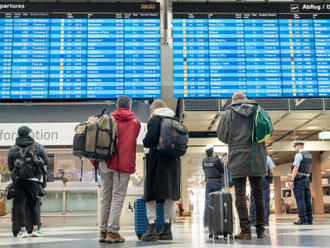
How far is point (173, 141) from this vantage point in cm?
455

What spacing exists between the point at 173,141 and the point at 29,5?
624 centimetres

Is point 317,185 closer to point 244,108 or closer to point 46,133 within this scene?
point 46,133

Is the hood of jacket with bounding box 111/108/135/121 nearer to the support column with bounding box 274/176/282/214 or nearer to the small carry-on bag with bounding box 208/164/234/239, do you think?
the small carry-on bag with bounding box 208/164/234/239

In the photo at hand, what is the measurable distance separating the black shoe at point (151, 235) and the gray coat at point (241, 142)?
1.05 meters

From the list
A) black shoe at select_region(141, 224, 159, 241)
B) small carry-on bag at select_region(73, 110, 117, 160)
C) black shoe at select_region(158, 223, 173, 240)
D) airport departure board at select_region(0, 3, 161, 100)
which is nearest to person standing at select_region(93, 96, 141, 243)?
small carry-on bag at select_region(73, 110, 117, 160)

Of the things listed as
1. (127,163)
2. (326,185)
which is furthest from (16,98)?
(326,185)

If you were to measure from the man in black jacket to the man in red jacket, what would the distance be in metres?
1.55

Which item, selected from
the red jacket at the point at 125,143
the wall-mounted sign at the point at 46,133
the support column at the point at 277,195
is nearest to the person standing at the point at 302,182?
the red jacket at the point at 125,143

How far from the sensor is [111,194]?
455cm

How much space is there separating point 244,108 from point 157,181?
1258 millimetres

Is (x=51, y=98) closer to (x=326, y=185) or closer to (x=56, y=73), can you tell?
(x=56, y=73)

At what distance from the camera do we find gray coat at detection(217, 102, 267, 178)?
4473mm

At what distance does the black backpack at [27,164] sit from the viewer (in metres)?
5.55

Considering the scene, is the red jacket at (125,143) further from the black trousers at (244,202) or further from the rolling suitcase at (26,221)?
the rolling suitcase at (26,221)
